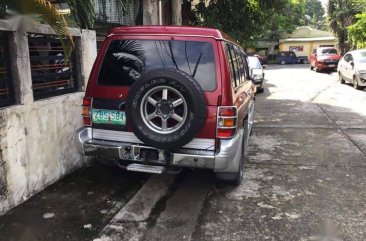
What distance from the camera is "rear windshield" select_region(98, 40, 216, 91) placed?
4.09 m

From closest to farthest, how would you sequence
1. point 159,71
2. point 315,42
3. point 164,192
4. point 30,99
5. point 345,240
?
point 345,240
point 159,71
point 30,99
point 164,192
point 315,42

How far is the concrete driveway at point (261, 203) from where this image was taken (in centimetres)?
376

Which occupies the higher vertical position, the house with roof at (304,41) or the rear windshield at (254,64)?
the house with roof at (304,41)

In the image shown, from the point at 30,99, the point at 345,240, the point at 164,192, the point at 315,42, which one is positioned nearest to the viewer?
the point at 345,240

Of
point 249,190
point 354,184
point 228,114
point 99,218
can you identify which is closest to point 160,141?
point 228,114

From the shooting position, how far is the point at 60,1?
460cm

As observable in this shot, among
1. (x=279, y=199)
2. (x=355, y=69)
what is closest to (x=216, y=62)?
(x=279, y=199)

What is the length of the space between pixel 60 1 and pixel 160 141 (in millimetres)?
2128

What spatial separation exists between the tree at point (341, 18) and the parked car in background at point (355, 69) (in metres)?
20.2

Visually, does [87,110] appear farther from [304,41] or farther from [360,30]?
[304,41]

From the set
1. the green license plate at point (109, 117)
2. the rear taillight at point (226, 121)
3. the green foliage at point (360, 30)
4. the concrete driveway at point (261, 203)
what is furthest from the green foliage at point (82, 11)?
the green foliage at point (360, 30)

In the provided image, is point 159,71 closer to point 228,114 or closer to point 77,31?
point 228,114

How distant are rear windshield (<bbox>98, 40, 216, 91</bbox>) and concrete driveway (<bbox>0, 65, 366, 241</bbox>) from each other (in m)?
1.37

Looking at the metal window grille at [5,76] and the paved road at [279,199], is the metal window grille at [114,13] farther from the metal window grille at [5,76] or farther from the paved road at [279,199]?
the paved road at [279,199]
